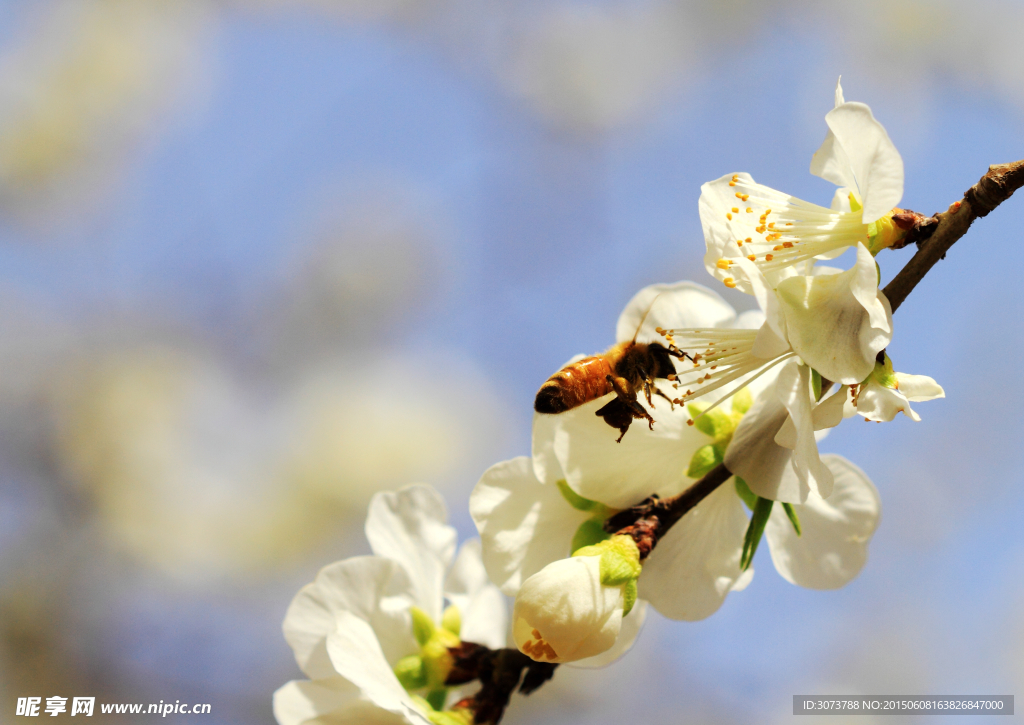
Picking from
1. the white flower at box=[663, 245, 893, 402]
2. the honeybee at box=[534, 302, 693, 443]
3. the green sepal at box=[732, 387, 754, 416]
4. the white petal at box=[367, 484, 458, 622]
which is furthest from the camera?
the white petal at box=[367, 484, 458, 622]

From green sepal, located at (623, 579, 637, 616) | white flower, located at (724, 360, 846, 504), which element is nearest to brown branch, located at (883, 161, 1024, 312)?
white flower, located at (724, 360, 846, 504)

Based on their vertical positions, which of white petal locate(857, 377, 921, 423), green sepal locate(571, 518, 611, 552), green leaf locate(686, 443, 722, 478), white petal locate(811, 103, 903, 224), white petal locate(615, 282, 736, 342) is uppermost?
white petal locate(615, 282, 736, 342)

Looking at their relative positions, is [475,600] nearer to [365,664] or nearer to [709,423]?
[365,664]

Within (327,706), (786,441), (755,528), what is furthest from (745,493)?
(327,706)

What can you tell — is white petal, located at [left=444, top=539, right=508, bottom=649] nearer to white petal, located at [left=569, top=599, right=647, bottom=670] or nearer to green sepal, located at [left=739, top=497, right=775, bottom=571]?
white petal, located at [left=569, top=599, right=647, bottom=670]

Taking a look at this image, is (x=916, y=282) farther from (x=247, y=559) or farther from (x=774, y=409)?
(x=247, y=559)

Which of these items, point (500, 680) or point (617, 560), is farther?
point (500, 680)
